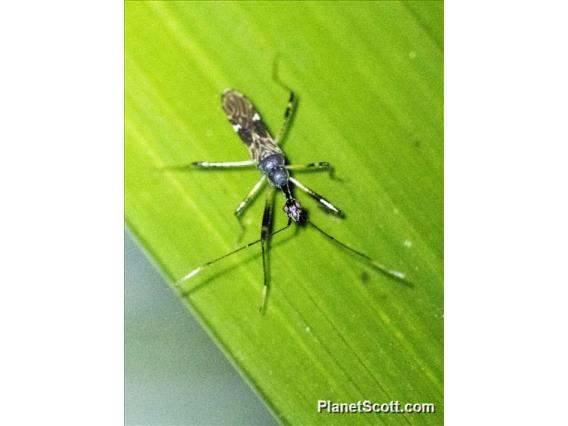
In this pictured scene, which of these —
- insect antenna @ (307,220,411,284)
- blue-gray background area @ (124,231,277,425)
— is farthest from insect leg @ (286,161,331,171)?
blue-gray background area @ (124,231,277,425)

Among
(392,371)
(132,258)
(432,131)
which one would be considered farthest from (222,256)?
(432,131)

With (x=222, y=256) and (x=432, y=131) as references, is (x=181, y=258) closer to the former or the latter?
(x=222, y=256)

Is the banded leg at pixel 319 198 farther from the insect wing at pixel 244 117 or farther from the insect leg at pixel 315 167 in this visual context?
the insect wing at pixel 244 117

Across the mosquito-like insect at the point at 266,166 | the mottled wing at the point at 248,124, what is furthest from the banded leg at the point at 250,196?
the mottled wing at the point at 248,124

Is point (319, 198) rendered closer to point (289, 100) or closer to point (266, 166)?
point (266, 166)

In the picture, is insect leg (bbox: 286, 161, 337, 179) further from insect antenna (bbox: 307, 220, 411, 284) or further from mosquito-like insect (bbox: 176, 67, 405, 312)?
insect antenna (bbox: 307, 220, 411, 284)
